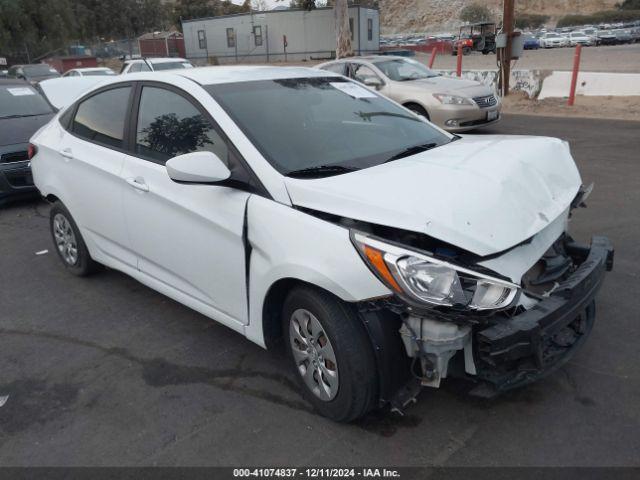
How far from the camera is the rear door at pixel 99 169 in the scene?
13.4 feet

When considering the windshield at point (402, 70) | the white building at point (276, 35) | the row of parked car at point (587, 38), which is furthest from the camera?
the row of parked car at point (587, 38)

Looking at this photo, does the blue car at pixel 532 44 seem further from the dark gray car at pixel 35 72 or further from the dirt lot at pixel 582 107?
the dark gray car at pixel 35 72

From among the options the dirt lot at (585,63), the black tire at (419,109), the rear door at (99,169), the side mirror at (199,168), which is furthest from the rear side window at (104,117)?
the dirt lot at (585,63)

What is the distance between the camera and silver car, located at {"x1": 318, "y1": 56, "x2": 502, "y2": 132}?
34.2ft

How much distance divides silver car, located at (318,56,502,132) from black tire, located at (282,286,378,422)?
27.3ft

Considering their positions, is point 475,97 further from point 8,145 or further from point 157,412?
point 157,412

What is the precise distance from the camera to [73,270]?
5086 millimetres

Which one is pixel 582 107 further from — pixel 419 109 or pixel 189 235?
pixel 189 235

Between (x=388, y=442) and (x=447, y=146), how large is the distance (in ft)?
6.28

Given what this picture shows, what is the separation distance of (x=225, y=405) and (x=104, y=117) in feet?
7.99

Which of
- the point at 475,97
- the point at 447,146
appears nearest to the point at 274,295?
the point at 447,146

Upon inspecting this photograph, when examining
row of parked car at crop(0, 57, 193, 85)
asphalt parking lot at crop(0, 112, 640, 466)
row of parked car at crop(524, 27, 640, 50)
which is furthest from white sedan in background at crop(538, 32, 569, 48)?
asphalt parking lot at crop(0, 112, 640, 466)

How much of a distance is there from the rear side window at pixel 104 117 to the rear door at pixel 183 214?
0.69ft

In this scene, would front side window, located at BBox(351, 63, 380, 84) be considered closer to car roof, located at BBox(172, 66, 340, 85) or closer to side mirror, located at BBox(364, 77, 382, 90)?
side mirror, located at BBox(364, 77, 382, 90)
